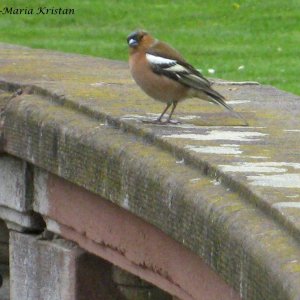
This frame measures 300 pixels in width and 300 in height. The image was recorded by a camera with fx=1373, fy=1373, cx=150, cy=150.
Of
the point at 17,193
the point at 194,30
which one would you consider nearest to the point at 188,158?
the point at 17,193

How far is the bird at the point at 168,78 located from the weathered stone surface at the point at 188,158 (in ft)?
0.31

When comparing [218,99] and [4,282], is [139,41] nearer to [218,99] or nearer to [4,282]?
[218,99]

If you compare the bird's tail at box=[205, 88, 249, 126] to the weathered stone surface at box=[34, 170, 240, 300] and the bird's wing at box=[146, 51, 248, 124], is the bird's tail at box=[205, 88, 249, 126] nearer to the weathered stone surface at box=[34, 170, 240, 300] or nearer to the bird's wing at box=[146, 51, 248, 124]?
the bird's wing at box=[146, 51, 248, 124]

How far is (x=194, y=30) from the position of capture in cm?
1377

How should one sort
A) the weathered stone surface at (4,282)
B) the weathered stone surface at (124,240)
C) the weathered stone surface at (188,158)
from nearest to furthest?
the weathered stone surface at (188,158)
the weathered stone surface at (124,240)
the weathered stone surface at (4,282)

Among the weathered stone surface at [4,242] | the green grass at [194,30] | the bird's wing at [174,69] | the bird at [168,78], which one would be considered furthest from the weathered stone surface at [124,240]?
the green grass at [194,30]

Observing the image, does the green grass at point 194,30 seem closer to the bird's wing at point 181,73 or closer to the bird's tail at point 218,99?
the bird's wing at point 181,73

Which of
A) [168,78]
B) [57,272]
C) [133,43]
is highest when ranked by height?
[133,43]

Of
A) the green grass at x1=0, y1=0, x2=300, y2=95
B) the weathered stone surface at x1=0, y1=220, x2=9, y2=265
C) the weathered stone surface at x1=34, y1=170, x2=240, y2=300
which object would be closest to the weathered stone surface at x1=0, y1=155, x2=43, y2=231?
the weathered stone surface at x1=34, y1=170, x2=240, y2=300

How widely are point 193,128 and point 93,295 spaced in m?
0.84

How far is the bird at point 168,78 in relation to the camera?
5.53m

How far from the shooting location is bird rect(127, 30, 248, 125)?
18.1 ft

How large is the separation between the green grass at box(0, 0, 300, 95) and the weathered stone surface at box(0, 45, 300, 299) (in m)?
4.61

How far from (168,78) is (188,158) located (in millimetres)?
1209
